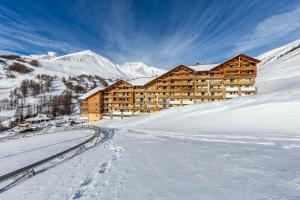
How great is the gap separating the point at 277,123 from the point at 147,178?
13579 mm

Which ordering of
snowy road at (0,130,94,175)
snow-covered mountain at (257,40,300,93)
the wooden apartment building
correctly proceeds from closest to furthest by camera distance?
snowy road at (0,130,94,175) < snow-covered mountain at (257,40,300,93) < the wooden apartment building

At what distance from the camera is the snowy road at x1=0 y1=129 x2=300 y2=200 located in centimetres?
470

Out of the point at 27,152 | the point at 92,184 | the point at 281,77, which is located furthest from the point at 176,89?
the point at 92,184

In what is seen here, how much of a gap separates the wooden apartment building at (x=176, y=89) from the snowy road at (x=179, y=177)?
134ft

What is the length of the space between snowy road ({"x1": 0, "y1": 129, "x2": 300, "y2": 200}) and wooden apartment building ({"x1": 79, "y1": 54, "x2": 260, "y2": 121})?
4088 cm

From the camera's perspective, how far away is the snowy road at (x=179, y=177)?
15.4 ft

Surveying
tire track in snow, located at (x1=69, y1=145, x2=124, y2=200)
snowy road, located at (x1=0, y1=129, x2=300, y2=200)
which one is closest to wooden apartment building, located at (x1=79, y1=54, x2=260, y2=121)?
snowy road, located at (x1=0, y1=129, x2=300, y2=200)

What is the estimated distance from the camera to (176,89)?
5156 centimetres

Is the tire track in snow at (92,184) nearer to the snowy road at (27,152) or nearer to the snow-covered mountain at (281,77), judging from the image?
the snowy road at (27,152)

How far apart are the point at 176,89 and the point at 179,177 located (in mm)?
46485

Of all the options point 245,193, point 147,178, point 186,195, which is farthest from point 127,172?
point 245,193

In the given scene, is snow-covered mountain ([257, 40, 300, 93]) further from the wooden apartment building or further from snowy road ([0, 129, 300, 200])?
snowy road ([0, 129, 300, 200])

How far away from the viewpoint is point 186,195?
4629 millimetres

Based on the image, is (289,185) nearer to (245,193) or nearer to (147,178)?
(245,193)
